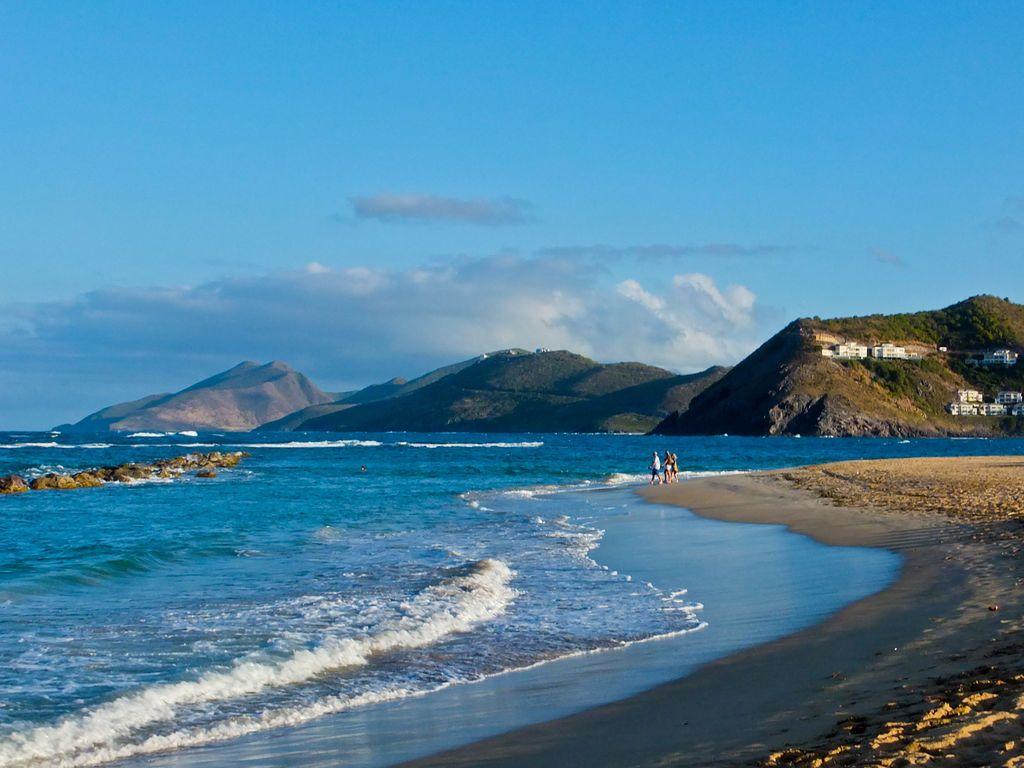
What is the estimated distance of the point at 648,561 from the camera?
64.4 feet

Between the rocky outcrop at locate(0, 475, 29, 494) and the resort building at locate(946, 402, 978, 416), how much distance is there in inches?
6962

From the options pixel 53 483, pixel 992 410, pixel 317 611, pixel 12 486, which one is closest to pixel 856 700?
pixel 317 611

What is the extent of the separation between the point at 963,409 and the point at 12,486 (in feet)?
587

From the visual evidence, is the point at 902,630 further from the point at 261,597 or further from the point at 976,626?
the point at 261,597

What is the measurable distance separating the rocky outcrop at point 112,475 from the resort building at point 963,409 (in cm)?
15341

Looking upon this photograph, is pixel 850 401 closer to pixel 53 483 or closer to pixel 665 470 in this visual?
pixel 665 470

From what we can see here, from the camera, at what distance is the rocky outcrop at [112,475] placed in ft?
149

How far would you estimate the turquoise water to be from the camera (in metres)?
9.16

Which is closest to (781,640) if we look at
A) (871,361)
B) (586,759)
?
(586,759)

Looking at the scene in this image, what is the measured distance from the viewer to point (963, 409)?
186m

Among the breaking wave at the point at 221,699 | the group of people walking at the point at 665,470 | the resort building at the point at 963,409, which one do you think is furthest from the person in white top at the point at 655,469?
the resort building at the point at 963,409

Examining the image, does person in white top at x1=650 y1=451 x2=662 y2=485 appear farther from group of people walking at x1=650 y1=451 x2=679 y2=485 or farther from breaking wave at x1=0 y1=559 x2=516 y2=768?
breaking wave at x1=0 y1=559 x2=516 y2=768

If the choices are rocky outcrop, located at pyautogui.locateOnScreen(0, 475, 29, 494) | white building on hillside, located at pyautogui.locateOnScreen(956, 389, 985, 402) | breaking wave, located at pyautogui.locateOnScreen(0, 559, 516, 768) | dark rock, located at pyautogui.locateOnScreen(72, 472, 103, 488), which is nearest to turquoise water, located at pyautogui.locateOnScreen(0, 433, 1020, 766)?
breaking wave, located at pyautogui.locateOnScreen(0, 559, 516, 768)

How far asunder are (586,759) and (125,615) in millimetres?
9236
